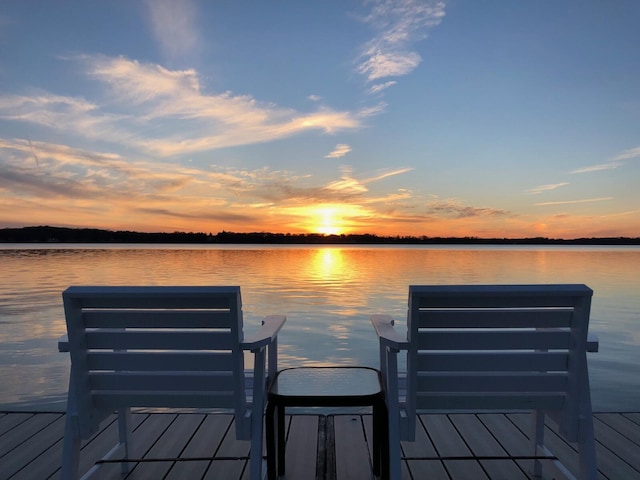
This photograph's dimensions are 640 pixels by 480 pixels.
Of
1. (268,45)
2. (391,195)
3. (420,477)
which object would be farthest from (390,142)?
(391,195)

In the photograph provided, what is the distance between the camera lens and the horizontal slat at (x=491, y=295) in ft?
5.45

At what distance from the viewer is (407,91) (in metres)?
13.6

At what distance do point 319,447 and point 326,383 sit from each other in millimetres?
980

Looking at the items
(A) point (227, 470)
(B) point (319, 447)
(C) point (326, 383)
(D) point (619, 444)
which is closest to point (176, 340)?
(C) point (326, 383)

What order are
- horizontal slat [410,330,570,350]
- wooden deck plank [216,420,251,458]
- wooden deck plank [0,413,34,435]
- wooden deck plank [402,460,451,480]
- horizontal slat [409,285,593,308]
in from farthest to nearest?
wooden deck plank [0,413,34,435], wooden deck plank [216,420,251,458], wooden deck plank [402,460,451,480], horizontal slat [410,330,570,350], horizontal slat [409,285,593,308]

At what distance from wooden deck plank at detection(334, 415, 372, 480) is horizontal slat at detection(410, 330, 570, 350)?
102cm

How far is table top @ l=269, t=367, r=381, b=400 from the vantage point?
1772 millimetres

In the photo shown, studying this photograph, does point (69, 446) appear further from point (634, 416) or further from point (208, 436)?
point (634, 416)

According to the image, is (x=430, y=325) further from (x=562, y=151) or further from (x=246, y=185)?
(x=246, y=185)

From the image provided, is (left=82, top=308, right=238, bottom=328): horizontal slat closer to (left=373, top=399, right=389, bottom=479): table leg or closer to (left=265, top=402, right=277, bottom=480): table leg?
(left=265, top=402, right=277, bottom=480): table leg

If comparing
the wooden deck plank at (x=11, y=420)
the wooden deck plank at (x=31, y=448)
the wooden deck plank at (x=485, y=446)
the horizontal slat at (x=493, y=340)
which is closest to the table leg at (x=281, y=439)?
the horizontal slat at (x=493, y=340)

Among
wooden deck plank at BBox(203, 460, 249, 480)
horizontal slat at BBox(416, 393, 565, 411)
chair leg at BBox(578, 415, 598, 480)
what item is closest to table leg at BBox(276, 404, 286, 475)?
wooden deck plank at BBox(203, 460, 249, 480)

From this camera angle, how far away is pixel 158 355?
1837 millimetres

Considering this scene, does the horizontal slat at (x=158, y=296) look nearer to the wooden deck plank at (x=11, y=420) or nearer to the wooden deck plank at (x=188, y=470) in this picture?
the wooden deck plank at (x=188, y=470)
